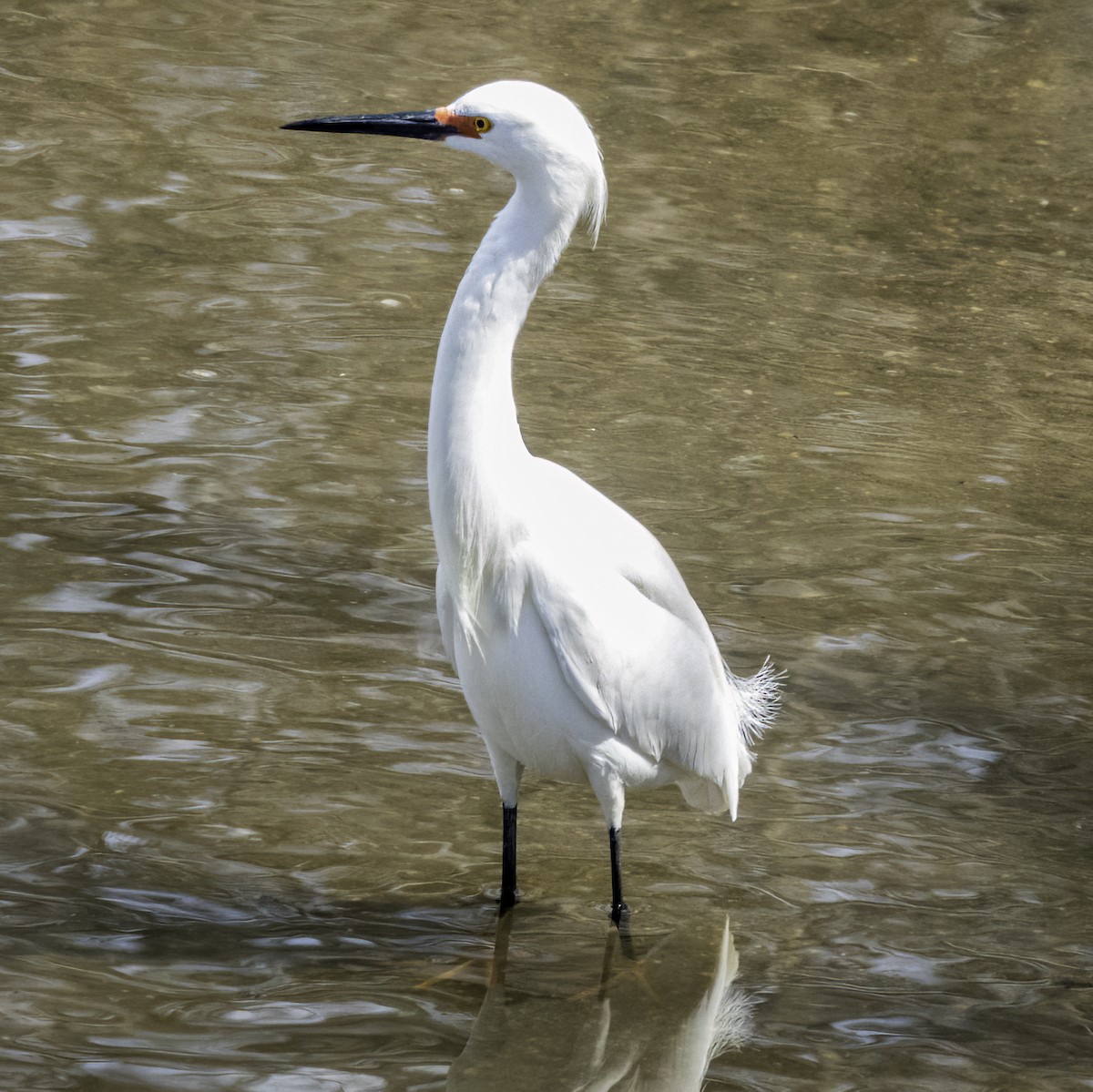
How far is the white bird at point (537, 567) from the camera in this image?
282 cm

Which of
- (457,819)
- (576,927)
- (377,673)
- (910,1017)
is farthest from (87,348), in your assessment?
(910,1017)

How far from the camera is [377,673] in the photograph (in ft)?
13.8

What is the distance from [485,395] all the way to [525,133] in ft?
1.52

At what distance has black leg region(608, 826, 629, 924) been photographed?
10.8ft

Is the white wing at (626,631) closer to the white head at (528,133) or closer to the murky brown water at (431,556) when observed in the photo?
the murky brown water at (431,556)

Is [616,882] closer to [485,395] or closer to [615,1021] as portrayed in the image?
[615,1021]

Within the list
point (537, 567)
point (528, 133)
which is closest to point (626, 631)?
point (537, 567)

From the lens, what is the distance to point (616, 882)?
3.32 meters

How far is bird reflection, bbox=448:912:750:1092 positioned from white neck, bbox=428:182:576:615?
0.80 m

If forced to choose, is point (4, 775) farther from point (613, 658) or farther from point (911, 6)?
point (911, 6)

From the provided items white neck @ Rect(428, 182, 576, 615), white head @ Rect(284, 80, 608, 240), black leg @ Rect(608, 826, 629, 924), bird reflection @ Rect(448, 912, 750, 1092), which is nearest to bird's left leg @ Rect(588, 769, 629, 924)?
black leg @ Rect(608, 826, 629, 924)

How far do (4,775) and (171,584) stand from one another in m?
0.97

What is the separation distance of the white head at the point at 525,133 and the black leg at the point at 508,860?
1.28 meters

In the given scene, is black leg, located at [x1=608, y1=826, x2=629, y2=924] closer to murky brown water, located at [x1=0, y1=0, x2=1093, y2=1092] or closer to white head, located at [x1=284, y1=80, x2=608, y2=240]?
murky brown water, located at [x1=0, y1=0, x2=1093, y2=1092]
